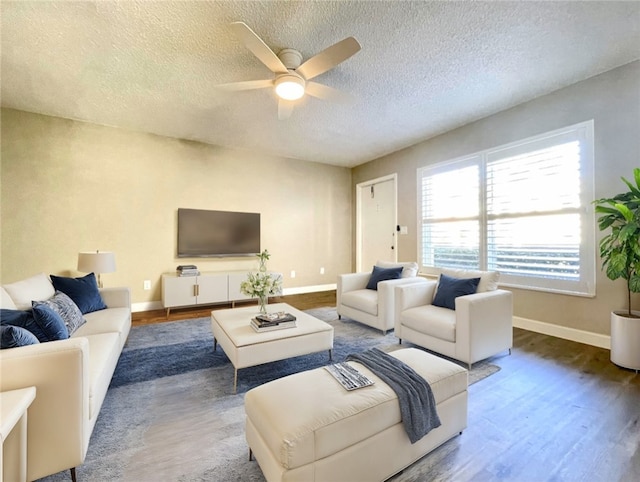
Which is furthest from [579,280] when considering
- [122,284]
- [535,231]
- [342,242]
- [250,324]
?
[122,284]

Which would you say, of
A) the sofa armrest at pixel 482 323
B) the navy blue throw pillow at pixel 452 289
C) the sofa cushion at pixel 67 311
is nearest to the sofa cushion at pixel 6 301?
the sofa cushion at pixel 67 311

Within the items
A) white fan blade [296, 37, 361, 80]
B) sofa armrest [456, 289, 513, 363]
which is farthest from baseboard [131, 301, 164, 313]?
sofa armrest [456, 289, 513, 363]


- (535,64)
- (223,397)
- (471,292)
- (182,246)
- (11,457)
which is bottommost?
(223,397)

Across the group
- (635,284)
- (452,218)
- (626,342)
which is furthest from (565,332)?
(452,218)

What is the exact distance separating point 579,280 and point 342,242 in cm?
402

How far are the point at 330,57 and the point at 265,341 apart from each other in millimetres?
2180

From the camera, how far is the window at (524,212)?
2.99 meters

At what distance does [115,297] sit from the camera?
2.82 metres

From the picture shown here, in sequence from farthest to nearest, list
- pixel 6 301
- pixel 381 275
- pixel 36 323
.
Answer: pixel 381 275, pixel 6 301, pixel 36 323

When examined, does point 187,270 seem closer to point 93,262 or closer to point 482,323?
point 93,262

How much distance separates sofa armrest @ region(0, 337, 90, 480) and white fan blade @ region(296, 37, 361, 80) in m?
2.30

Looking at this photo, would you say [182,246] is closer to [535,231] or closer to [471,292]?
[471,292]

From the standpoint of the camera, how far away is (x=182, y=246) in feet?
15.0

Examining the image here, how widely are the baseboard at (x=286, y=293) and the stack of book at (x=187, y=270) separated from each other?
610 millimetres
